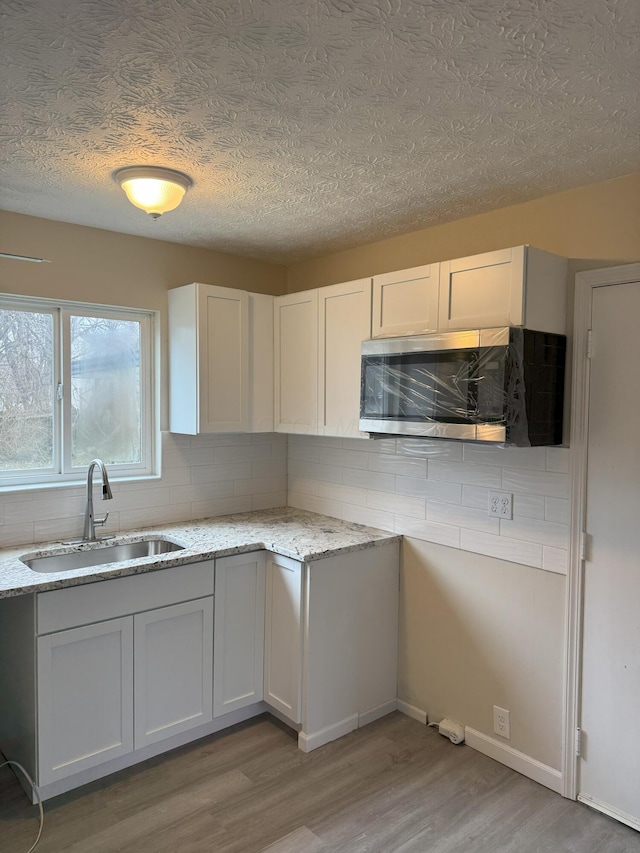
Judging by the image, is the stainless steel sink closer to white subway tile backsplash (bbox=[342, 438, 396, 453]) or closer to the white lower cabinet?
the white lower cabinet

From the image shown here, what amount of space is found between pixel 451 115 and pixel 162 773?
8.82 ft

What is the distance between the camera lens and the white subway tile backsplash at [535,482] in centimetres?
237

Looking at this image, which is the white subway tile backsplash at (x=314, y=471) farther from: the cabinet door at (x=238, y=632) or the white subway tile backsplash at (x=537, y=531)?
the white subway tile backsplash at (x=537, y=531)

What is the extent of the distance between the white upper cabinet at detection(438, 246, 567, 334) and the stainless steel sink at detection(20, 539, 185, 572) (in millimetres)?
1672

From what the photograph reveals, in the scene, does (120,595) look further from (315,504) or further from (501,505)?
(501,505)

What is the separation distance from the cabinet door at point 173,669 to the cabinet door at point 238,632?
5 cm

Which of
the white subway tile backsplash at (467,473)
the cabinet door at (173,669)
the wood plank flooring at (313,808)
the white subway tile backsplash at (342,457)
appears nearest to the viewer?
the wood plank flooring at (313,808)

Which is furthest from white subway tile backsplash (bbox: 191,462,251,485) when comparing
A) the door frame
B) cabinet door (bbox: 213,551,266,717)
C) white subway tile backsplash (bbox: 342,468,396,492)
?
the door frame

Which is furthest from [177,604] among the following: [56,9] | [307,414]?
[56,9]

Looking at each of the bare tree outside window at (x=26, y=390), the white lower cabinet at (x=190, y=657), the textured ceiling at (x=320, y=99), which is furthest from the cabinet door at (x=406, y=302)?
the bare tree outside window at (x=26, y=390)

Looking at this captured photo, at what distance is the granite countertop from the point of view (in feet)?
7.39

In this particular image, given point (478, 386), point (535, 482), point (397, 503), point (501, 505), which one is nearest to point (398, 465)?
point (397, 503)

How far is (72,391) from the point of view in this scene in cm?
296

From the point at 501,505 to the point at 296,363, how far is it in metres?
1.31
